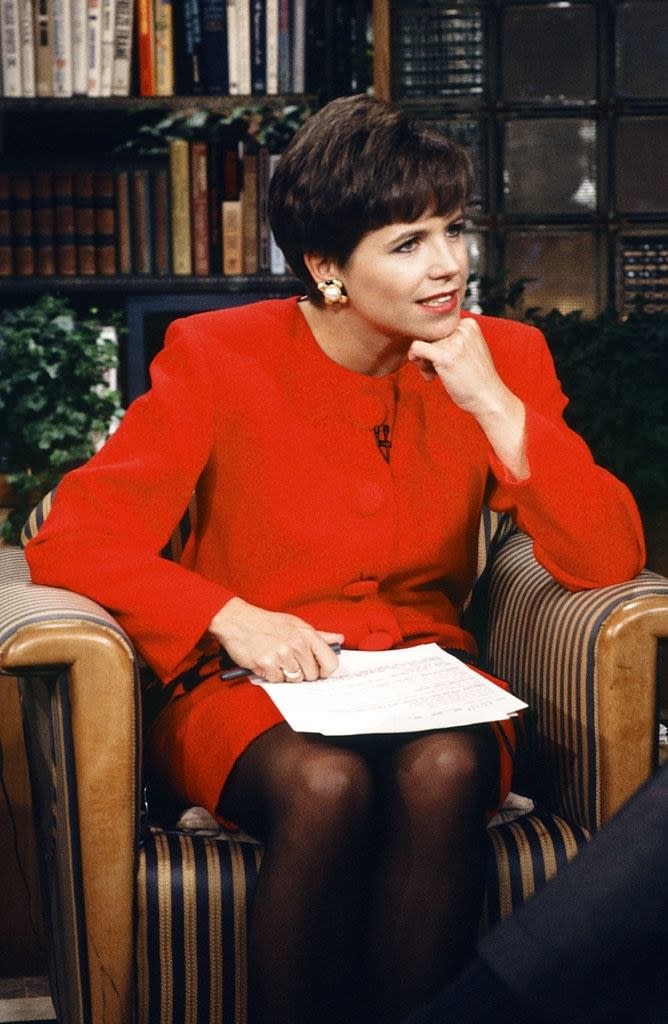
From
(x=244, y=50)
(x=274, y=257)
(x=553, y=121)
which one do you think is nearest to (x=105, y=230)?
(x=274, y=257)

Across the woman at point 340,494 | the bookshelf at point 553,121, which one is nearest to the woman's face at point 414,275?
the woman at point 340,494

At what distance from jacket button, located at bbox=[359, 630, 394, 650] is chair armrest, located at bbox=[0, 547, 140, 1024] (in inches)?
11.5

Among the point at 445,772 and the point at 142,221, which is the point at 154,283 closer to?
the point at 142,221

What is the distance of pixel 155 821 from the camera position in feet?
4.83

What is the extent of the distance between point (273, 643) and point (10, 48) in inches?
83.4

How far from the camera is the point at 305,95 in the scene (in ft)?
10.1

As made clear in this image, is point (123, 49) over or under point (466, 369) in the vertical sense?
over

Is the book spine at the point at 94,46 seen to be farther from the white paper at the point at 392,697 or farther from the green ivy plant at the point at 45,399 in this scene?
the white paper at the point at 392,697

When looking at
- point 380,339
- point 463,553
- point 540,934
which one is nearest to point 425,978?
point 540,934

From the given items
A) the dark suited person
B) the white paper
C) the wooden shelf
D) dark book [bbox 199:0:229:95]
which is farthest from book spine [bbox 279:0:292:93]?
the dark suited person

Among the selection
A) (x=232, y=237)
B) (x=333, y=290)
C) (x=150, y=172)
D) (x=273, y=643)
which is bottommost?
(x=273, y=643)

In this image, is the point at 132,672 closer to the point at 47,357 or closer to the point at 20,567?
the point at 20,567

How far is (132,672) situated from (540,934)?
54 centimetres

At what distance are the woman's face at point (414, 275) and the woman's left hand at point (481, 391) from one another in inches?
0.8
